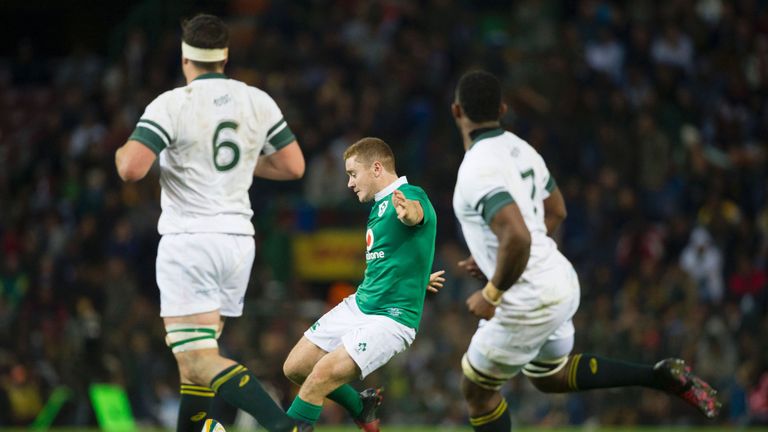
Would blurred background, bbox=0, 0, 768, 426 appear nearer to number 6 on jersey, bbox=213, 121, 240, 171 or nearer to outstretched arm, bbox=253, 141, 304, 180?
outstretched arm, bbox=253, 141, 304, 180

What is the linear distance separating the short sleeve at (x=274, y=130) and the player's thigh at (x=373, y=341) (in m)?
1.36

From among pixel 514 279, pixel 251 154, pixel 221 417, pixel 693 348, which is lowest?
pixel 221 417

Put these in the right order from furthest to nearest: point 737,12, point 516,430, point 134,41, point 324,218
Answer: point 134,41 < point 737,12 < point 324,218 < point 516,430

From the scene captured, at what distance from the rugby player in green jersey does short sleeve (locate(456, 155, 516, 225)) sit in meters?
0.26

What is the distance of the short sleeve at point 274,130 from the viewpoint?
25.3 feet

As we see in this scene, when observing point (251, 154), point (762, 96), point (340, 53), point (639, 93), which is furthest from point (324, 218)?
point (251, 154)

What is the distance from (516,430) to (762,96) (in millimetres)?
6903

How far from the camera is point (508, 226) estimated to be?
7.04 meters

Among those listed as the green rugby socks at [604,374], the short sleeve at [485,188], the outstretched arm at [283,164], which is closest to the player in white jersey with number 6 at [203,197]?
the outstretched arm at [283,164]

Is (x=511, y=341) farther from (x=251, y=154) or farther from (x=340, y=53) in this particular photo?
(x=340, y=53)

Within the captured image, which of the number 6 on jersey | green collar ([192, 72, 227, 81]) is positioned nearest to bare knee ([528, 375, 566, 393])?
the number 6 on jersey

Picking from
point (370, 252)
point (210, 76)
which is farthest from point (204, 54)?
point (370, 252)

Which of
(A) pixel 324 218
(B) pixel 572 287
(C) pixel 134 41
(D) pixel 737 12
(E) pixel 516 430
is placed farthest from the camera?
(C) pixel 134 41

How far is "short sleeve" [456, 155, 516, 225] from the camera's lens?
23.4 ft
